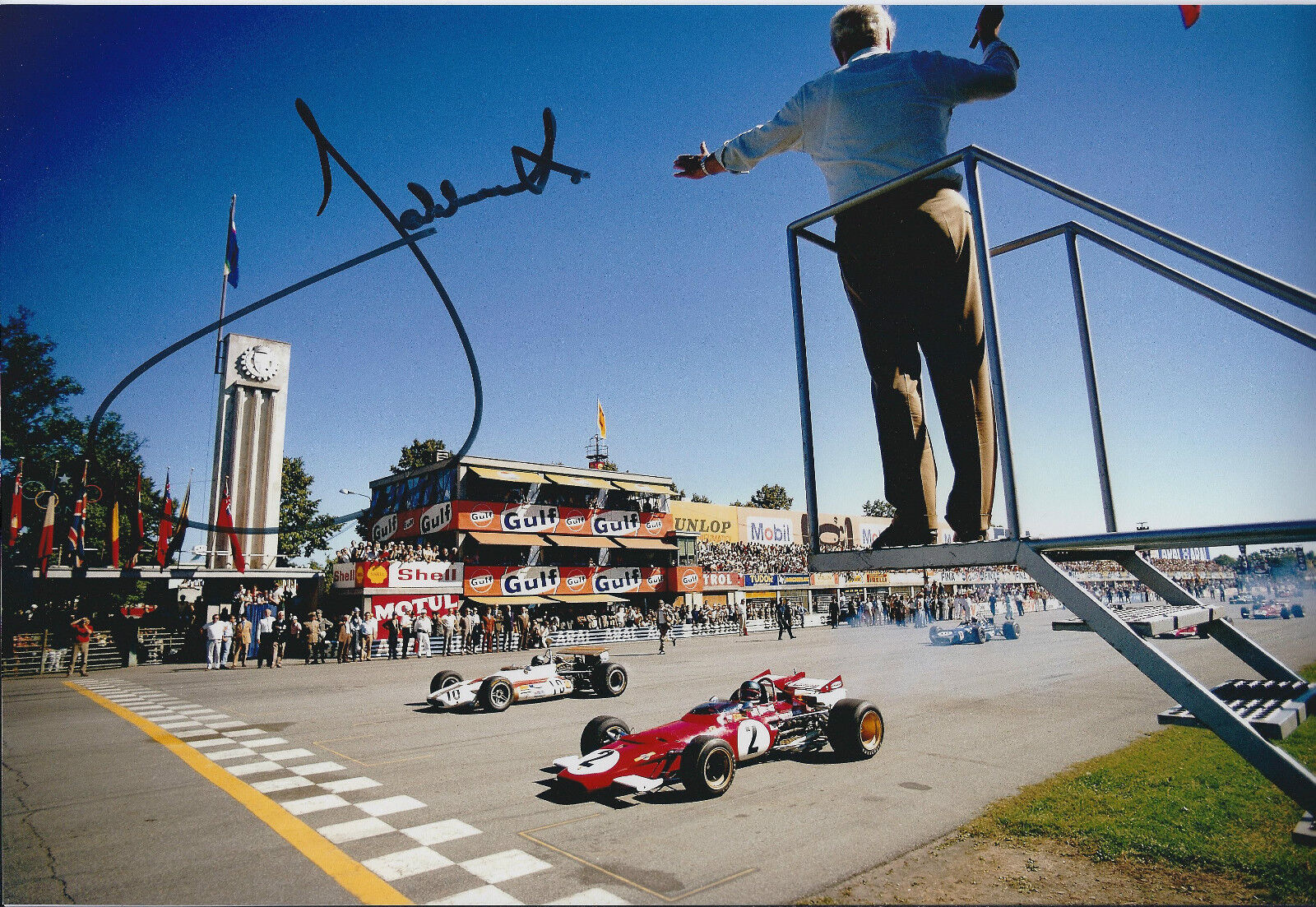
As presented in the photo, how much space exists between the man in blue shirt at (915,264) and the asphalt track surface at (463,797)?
11.6 ft

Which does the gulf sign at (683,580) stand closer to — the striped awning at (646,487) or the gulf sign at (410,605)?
the striped awning at (646,487)

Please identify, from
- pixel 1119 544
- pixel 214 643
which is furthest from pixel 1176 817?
pixel 214 643

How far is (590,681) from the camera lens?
15438mm

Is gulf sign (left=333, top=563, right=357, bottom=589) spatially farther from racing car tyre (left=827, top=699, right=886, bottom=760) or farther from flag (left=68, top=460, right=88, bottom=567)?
racing car tyre (left=827, top=699, right=886, bottom=760)

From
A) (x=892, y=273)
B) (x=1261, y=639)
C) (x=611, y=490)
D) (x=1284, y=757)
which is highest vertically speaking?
(x=611, y=490)

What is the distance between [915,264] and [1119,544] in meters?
1.59

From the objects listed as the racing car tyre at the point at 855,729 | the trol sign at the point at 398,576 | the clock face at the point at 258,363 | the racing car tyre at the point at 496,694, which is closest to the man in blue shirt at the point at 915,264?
the racing car tyre at the point at 855,729

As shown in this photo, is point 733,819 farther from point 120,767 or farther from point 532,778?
point 120,767

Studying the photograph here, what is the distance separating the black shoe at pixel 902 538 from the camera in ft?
11.2

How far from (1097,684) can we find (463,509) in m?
26.4

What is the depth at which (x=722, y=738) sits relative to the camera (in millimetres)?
8555

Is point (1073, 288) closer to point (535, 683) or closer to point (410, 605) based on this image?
point (535, 683)

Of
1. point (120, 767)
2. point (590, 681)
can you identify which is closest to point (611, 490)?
point (590, 681)

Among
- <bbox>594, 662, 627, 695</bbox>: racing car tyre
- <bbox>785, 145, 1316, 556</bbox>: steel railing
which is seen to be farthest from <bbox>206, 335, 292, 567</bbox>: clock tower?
<bbox>785, 145, 1316, 556</bbox>: steel railing
